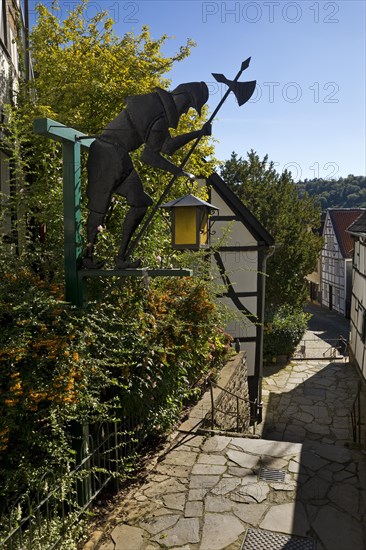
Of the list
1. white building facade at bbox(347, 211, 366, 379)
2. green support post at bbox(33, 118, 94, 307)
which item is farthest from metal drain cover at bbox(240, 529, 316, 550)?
white building facade at bbox(347, 211, 366, 379)

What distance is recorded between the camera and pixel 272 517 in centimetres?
444

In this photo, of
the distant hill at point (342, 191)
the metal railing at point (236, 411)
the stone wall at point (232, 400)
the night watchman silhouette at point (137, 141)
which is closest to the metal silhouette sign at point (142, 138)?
the night watchman silhouette at point (137, 141)

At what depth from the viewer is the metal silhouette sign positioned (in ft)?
12.5

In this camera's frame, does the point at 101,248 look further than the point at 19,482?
Yes

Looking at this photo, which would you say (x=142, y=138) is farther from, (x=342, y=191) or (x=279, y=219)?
(x=342, y=191)

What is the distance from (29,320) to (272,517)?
119 inches

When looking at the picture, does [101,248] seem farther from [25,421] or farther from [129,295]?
[25,421]

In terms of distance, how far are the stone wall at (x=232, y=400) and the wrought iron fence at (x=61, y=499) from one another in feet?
8.47

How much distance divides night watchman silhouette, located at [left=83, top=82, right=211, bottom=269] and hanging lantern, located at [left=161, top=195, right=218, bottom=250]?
87 centimetres

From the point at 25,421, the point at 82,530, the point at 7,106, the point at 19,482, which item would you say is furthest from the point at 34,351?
the point at 7,106

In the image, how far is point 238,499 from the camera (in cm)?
475

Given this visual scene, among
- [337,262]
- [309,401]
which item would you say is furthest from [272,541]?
[337,262]

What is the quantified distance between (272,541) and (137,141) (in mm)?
3730

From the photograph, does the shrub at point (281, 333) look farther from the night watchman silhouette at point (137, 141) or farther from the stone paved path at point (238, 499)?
the night watchman silhouette at point (137, 141)
